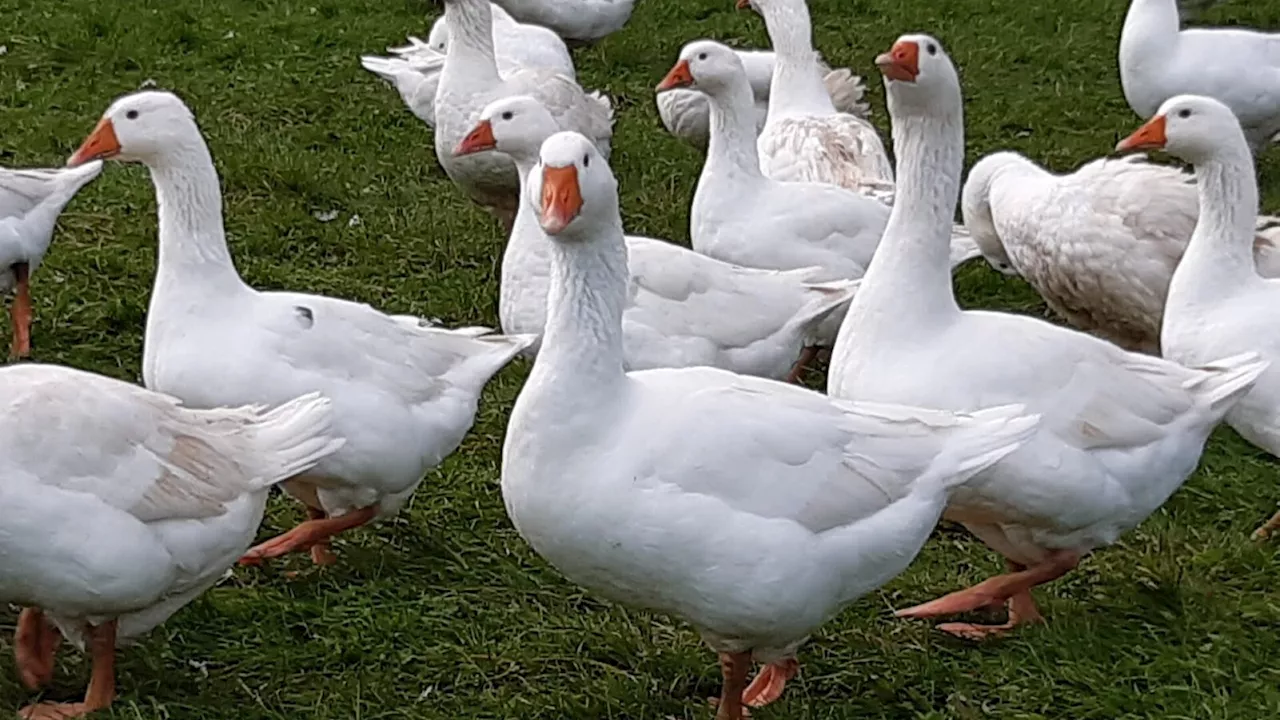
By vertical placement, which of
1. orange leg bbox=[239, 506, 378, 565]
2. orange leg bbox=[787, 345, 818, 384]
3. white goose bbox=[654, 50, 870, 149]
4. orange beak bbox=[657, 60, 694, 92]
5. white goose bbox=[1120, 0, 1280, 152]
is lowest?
orange leg bbox=[787, 345, 818, 384]

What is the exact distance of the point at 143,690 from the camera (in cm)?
382

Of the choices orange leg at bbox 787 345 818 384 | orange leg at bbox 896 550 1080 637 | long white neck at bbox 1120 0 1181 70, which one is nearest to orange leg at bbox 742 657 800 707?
orange leg at bbox 896 550 1080 637

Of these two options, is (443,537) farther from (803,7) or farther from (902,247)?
(803,7)

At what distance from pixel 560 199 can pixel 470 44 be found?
4.00 m

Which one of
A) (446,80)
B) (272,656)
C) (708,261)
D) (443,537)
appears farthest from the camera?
(446,80)

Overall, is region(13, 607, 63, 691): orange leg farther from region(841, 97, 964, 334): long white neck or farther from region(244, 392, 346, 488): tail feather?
region(841, 97, 964, 334): long white neck

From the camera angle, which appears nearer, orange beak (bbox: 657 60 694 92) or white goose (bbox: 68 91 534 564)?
white goose (bbox: 68 91 534 564)

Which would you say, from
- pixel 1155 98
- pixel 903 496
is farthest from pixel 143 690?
pixel 1155 98

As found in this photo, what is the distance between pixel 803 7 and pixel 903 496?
4078 mm

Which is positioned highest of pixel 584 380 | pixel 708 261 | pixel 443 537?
pixel 584 380

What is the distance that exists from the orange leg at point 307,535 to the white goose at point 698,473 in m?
1.04

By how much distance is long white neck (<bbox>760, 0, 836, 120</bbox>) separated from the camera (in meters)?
7.18

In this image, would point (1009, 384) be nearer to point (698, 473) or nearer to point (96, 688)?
point (698, 473)

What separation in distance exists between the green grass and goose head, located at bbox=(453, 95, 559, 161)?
0.83m
